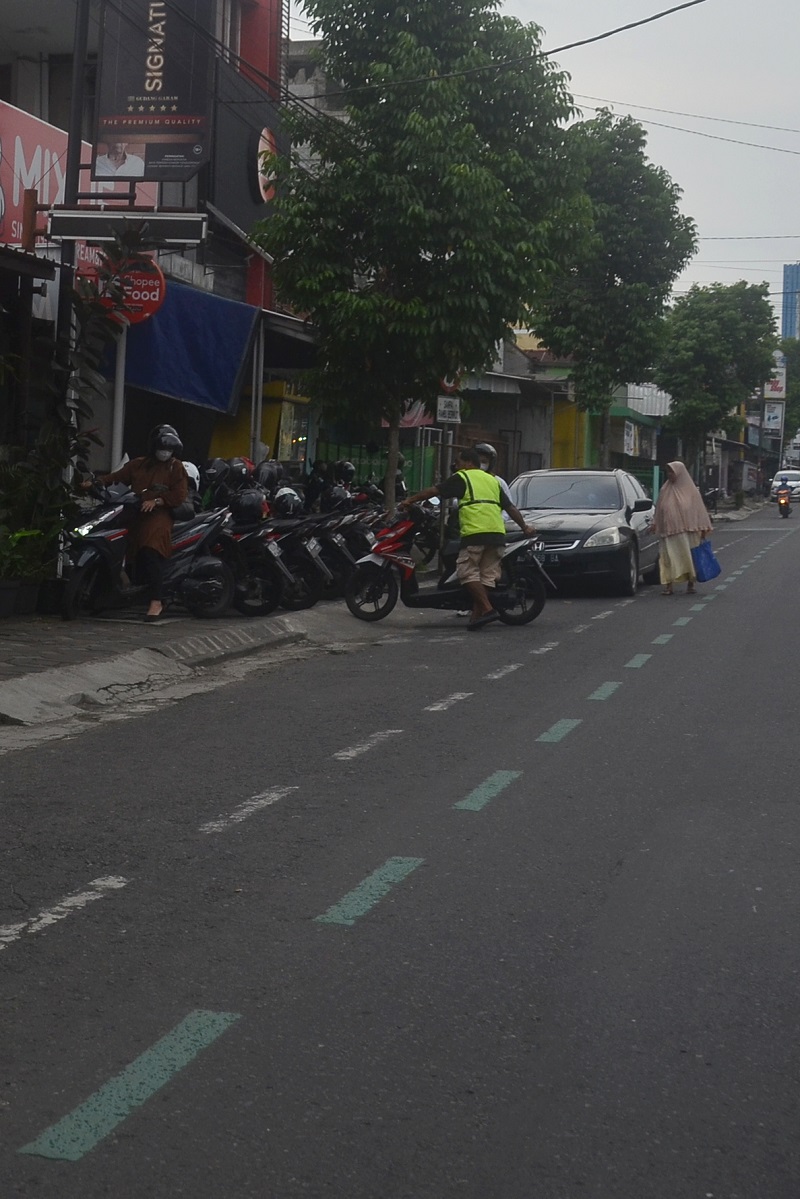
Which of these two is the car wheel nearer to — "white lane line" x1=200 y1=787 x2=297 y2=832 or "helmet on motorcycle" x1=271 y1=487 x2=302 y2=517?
"helmet on motorcycle" x1=271 y1=487 x2=302 y2=517

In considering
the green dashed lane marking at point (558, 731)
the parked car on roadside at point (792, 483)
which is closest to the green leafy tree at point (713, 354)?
the parked car on roadside at point (792, 483)

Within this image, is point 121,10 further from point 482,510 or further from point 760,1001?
point 760,1001

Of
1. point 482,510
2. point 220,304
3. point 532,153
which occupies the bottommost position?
point 482,510

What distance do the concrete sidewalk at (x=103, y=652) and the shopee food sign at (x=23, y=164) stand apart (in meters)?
4.47

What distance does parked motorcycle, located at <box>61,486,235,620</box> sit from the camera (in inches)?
525

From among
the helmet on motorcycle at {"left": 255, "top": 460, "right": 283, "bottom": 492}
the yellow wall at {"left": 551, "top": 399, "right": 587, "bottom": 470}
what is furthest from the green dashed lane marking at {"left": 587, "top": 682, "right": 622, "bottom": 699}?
the yellow wall at {"left": 551, "top": 399, "right": 587, "bottom": 470}

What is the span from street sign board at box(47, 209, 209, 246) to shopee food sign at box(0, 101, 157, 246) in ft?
4.62

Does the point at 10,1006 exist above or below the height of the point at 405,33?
below

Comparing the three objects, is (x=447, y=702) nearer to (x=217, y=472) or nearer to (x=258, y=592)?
(x=258, y=592)

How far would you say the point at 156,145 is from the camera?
15.5 metres

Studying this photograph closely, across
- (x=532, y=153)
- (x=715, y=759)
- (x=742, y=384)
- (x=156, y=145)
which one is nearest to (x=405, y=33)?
(x=532, y=153)

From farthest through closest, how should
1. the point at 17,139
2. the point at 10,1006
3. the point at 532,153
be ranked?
the point at 532,153, the point at 17,139, the point at 10,1006

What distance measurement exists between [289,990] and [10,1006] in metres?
0.81

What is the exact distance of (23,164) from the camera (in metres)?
16.0
